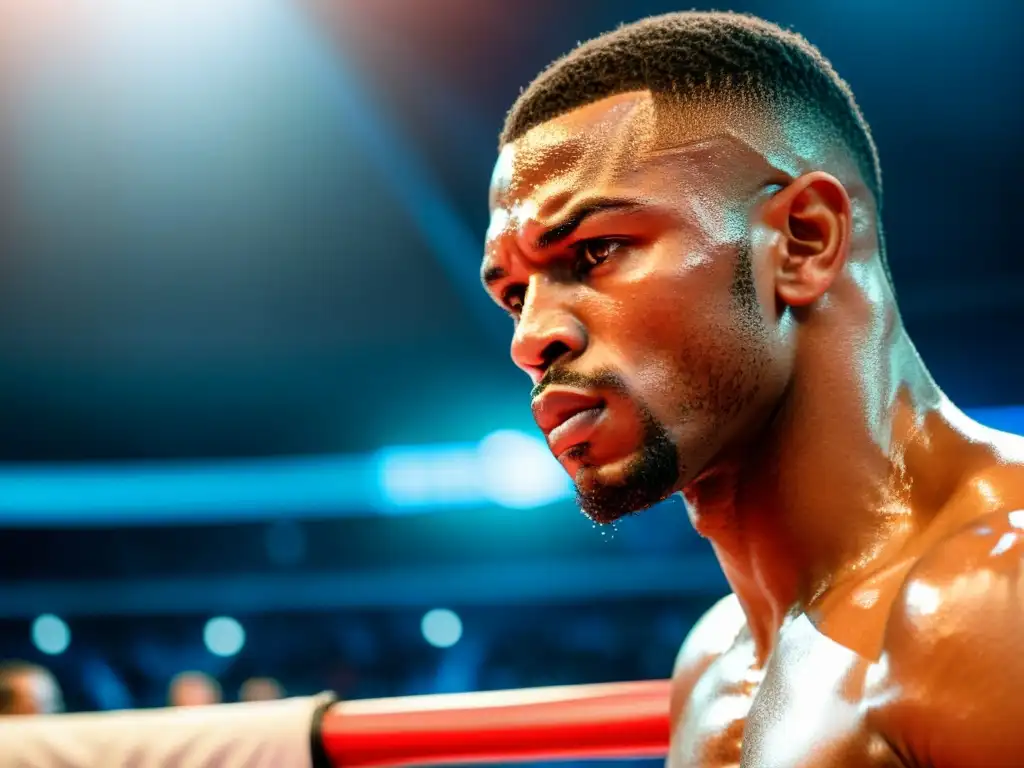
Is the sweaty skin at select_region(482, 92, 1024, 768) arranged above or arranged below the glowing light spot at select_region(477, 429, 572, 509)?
above

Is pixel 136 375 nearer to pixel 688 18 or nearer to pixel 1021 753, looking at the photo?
pixel 688 18

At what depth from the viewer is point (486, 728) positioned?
3.87ft

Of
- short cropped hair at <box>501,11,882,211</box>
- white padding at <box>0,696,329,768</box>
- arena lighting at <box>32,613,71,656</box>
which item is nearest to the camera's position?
short cropped hair at <box>501,11,882,211</box>

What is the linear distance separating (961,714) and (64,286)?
16.6 feet

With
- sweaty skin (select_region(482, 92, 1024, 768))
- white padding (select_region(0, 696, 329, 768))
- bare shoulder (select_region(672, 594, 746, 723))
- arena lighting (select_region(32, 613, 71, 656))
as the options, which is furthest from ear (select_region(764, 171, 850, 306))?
arena lighting (select_region(32, 613, 71, 656))

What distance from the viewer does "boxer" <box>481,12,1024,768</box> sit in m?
0.92

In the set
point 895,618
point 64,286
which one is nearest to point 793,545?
point 895,618

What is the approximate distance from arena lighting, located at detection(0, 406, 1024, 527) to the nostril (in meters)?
5.87

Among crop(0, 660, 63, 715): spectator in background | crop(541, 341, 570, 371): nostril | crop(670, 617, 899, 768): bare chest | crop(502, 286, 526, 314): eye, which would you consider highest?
crop(502, 286, 526, 314): eye

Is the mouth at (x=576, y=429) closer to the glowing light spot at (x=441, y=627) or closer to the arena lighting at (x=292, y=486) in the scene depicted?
the arena lighting at (x=292, y=486)

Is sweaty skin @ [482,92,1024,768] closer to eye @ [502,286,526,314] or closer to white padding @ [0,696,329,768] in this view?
eye @ [502,286,526,314]

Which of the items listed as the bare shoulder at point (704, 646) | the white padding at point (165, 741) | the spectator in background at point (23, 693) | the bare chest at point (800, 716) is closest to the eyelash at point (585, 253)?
the bare chest at point (800, 716)

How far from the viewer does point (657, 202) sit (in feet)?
3.08

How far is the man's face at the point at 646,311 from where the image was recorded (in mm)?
922
